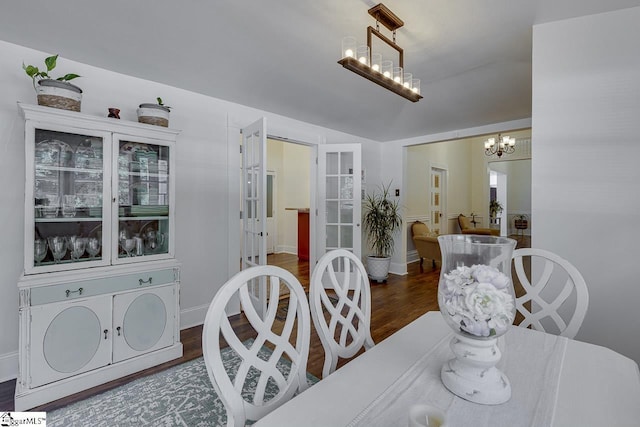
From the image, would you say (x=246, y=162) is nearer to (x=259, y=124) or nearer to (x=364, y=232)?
(x=259, y=124)

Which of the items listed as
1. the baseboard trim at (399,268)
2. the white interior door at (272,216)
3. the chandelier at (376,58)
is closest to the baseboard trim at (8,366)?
the chandelier at (376,58)

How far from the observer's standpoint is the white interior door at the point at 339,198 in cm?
416

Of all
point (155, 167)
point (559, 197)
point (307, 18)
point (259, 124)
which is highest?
point (307, 18)

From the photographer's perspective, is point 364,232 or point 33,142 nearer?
point 33,142

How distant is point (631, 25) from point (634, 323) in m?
1.80

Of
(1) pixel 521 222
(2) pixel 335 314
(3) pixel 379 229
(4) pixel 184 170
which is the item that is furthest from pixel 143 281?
(1) pixel 521 222

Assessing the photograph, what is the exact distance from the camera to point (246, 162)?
125 inches

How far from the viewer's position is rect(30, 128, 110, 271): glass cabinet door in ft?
6.24

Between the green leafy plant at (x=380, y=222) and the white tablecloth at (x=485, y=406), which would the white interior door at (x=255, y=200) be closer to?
the white tablecloth at (x=485, y=406)

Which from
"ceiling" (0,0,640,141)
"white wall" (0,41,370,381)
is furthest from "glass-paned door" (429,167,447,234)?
"white wall" (0,41,370,381)

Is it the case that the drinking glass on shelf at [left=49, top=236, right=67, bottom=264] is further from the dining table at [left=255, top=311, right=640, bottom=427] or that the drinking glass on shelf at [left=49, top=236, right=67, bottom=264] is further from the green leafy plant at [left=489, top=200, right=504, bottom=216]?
the green leafy plant at [left=489, top=200, right=504, bottom=216]

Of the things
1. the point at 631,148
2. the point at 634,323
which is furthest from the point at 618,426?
the point at 631,148

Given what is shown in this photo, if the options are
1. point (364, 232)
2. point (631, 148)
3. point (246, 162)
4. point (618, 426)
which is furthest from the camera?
point (364, 232)

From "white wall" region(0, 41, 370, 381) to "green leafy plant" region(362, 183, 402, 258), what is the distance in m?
1.82
